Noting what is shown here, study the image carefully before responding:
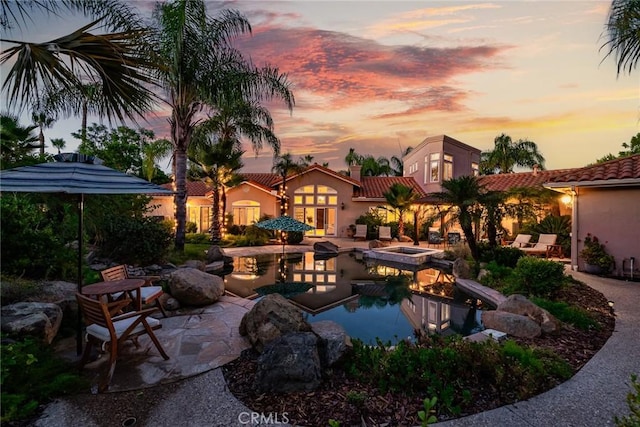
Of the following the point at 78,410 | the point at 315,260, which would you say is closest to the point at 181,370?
the point at 78,410

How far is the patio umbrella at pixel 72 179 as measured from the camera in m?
3.75

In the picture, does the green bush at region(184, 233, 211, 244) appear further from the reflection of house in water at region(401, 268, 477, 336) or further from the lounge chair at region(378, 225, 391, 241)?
the reflection of house in water at region(401, 268, 477, 336)

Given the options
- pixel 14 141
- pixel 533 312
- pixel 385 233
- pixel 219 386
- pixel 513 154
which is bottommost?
pixel 219 386

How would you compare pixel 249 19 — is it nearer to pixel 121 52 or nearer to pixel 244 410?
pixel 121 52

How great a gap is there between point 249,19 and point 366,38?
16.5 feet

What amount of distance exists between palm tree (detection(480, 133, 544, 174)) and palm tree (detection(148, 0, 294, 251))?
30.0 metres

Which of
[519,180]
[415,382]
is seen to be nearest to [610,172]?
[415,382]

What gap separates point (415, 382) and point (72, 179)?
5.11 m

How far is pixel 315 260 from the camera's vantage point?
595 inches

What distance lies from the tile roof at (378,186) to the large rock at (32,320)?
→ 20.7 meters

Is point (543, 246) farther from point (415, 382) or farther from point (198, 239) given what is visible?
point (198, 239)

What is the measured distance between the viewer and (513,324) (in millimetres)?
5305

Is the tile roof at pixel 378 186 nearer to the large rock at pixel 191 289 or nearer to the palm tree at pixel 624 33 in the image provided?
the palm tree at pixel 624 33

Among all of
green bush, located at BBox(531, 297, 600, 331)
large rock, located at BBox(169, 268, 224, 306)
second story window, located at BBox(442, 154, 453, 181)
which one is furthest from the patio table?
second story window, located at BBox(442, 154, 453, 181)
